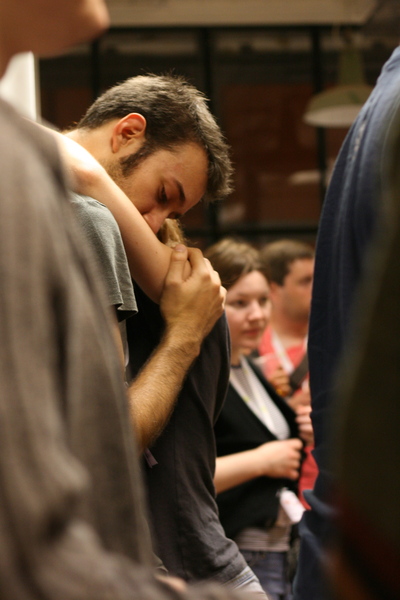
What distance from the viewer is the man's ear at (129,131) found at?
1721mm

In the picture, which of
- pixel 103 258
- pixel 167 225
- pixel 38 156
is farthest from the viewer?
pixel 167 225

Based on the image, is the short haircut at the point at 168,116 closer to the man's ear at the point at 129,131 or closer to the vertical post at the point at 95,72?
the man's ear at the point at 129,131

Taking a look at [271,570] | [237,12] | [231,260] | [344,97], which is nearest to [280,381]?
[231,260]

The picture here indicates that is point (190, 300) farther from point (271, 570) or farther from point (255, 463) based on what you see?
point (271, 570)

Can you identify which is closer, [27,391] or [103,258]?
[27,391]

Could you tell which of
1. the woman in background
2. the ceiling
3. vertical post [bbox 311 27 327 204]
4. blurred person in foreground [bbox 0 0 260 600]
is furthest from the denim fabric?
the ceiling

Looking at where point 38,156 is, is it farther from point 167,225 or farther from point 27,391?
point 167,225

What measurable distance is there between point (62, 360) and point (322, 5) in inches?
273

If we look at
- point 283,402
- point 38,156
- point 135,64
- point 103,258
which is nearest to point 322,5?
point 135,64

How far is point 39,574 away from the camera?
485 millimetres

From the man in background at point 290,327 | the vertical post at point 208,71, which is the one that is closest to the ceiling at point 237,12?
the vertical post at point 208,71

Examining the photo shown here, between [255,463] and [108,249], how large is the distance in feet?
4.11

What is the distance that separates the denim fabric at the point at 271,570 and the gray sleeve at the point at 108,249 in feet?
4.04

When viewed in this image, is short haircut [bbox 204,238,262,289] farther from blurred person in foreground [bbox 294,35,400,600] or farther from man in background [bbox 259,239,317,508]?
blurred person in foreground [bbox 294,35,400,600]
